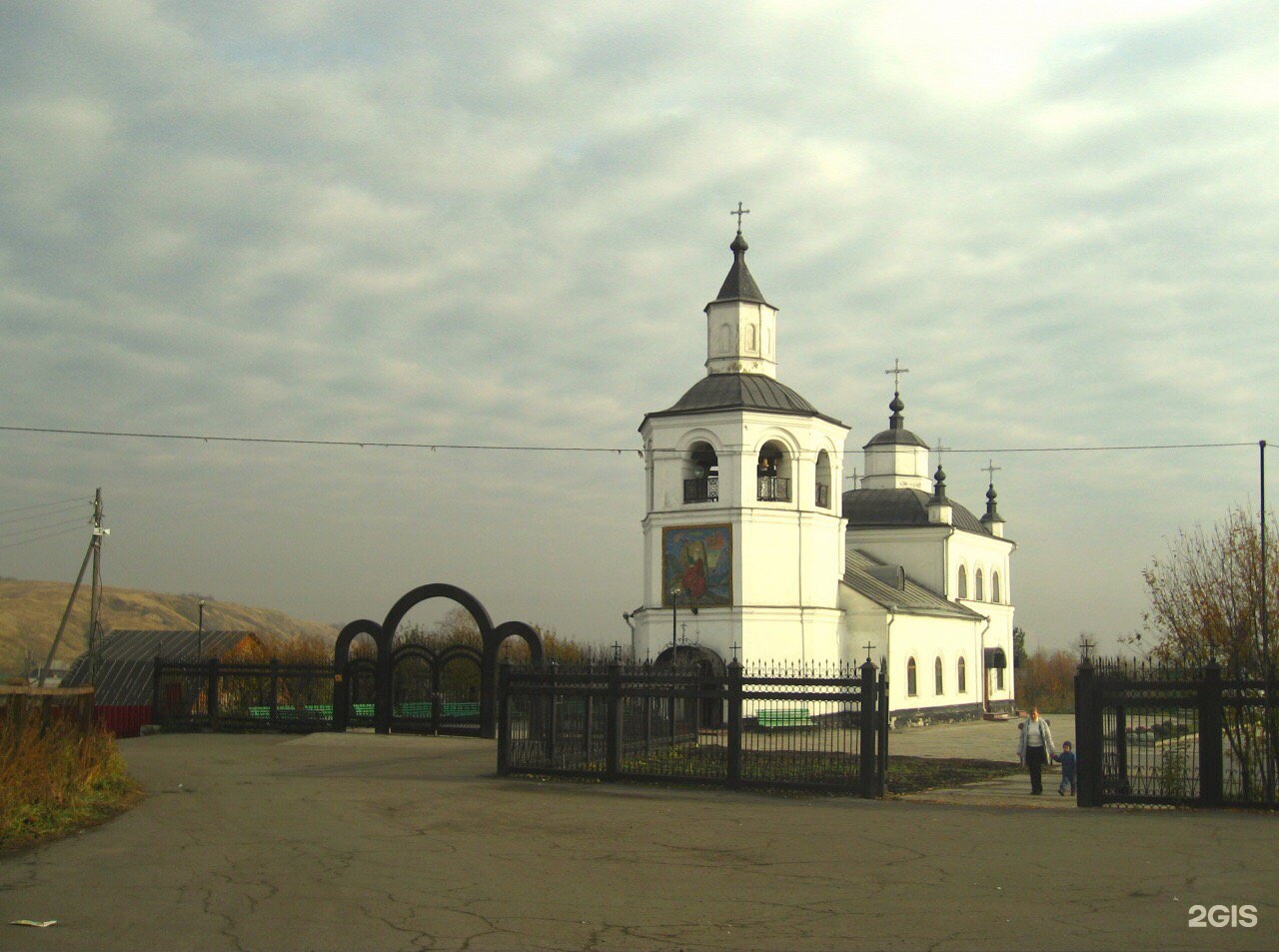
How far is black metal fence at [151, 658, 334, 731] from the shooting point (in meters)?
28.7

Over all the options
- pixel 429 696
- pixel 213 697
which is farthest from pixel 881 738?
pixel 213 697

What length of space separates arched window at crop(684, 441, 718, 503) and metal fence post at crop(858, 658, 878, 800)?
806 inches

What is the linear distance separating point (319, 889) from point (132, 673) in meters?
32.8

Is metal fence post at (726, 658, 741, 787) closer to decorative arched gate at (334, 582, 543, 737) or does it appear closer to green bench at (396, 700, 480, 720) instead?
decorative arched gate at (334, 582, 543, 737)

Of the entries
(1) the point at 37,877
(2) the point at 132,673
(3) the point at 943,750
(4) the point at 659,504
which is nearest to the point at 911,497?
(4) the point at 659,504

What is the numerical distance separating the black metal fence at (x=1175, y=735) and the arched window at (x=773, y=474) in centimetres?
2128

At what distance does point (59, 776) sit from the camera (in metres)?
13.5

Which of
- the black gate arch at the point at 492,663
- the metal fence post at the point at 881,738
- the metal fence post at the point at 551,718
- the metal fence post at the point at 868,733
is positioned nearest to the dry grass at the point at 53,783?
the metal fence post at the point at 551,718

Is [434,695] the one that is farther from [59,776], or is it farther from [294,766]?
[59,776]

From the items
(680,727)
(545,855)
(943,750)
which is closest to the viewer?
(545,855)

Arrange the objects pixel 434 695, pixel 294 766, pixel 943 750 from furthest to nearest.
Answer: pixel 943 750 → pixel 434 695 → pixel 294 766

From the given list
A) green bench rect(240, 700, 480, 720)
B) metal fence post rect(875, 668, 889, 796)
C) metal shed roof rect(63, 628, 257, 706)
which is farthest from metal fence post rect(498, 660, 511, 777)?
metal shed roof rect(63, 628, 257, 706)

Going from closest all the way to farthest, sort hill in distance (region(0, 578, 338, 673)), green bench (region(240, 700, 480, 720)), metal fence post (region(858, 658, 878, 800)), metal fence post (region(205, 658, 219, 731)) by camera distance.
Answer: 1. metal fence post (region(858, 658, 878, 800))
2. green bench (region(240, 700, 480, 720))
3. metal fence post (region(205, 658, 219, 731))
4. hill in distance (region(0, 578, 338, 673))

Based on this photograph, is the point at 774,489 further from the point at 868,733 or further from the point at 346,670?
the point at 868,733
